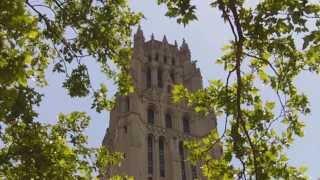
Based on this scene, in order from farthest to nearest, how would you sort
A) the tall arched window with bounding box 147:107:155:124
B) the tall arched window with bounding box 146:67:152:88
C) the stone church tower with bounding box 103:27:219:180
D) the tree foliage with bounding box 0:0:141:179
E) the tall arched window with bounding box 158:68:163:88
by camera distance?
the tall arched window with bounding box 146:67:152:88 → the tall arched window with bounding box 158:68:163:88 → the tall arched window with bounding box 147:107:155:124 → the stone church tower with bounding box 103:27:219:180 → the tree foliage with bounding box 0:0:141:179

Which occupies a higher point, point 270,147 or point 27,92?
point 27,92

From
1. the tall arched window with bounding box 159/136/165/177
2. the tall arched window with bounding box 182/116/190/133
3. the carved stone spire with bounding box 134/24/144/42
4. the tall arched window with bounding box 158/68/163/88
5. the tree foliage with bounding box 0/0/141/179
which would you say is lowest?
the tree foliage with bounding box 0/0/141/179

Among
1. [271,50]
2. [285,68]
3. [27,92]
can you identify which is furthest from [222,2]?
[27,92]

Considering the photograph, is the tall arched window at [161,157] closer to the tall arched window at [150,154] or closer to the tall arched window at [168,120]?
the tall arched window at [150,154]

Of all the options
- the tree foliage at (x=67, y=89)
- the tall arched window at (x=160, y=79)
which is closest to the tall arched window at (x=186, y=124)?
the tall arched window at (x=160, y=79)

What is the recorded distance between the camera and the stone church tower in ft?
172

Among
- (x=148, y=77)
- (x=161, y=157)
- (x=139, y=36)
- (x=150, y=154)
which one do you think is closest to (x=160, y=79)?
(x=148, y=77)

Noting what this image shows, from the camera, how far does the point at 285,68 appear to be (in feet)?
43.2

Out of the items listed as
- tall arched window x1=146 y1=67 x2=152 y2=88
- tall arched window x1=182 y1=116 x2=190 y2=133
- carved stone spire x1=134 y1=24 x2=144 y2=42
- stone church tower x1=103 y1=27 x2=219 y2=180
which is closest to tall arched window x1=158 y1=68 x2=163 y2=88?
stone church tower x1=103 y1=27 x2=219 y2=180

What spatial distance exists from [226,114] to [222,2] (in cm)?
242

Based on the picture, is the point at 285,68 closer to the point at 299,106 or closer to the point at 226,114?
the point at 299,106

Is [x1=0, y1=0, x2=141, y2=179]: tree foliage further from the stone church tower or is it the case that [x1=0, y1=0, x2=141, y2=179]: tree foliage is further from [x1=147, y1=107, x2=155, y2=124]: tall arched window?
[x1=147, y1=107, x2=155, y2=124]: tall arched window

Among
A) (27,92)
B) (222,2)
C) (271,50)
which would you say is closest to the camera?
(222,2)

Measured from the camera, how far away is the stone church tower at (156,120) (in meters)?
52.5
